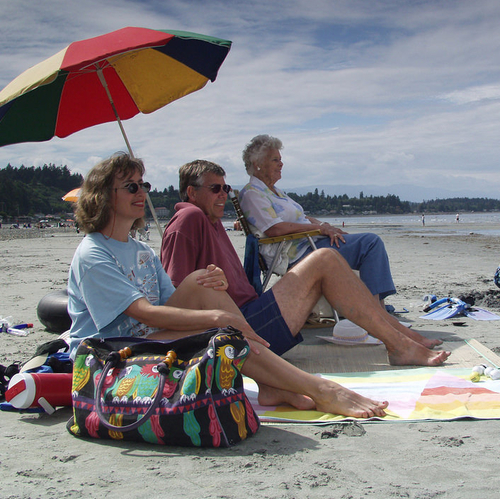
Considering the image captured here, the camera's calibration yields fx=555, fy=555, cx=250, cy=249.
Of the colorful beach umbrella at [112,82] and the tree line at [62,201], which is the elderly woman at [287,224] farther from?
the tree line at [62,201]

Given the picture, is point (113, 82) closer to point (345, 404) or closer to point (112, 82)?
point (112, 82)

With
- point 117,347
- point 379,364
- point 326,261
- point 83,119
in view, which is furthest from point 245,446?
Result: point 83,119

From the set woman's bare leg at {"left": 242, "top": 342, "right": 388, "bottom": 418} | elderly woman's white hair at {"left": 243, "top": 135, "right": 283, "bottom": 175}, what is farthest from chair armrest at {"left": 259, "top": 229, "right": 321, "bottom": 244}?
woman's bare leg at {"left": 242, "top": 342, "right": 388, "bottom": 418}

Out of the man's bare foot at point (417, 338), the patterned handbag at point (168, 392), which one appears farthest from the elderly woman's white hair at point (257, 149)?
the patterned handbag at point (168, 392)

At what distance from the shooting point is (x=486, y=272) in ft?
30.0

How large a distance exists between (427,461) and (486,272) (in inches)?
314

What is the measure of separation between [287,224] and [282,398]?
2.07 m

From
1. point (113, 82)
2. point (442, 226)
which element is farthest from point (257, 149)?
point (442, 226)

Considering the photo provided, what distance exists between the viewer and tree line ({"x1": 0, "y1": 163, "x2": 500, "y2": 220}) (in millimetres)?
96750

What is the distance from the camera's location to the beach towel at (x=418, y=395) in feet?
7.95

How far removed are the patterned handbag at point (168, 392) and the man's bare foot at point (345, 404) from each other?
1.31 feet

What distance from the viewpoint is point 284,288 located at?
3.16m

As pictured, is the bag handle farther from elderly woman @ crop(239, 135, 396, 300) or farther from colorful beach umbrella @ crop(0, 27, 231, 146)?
elderly woman @ crop(239, 135, 396, 300)

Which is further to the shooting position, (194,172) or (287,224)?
(287,224)
